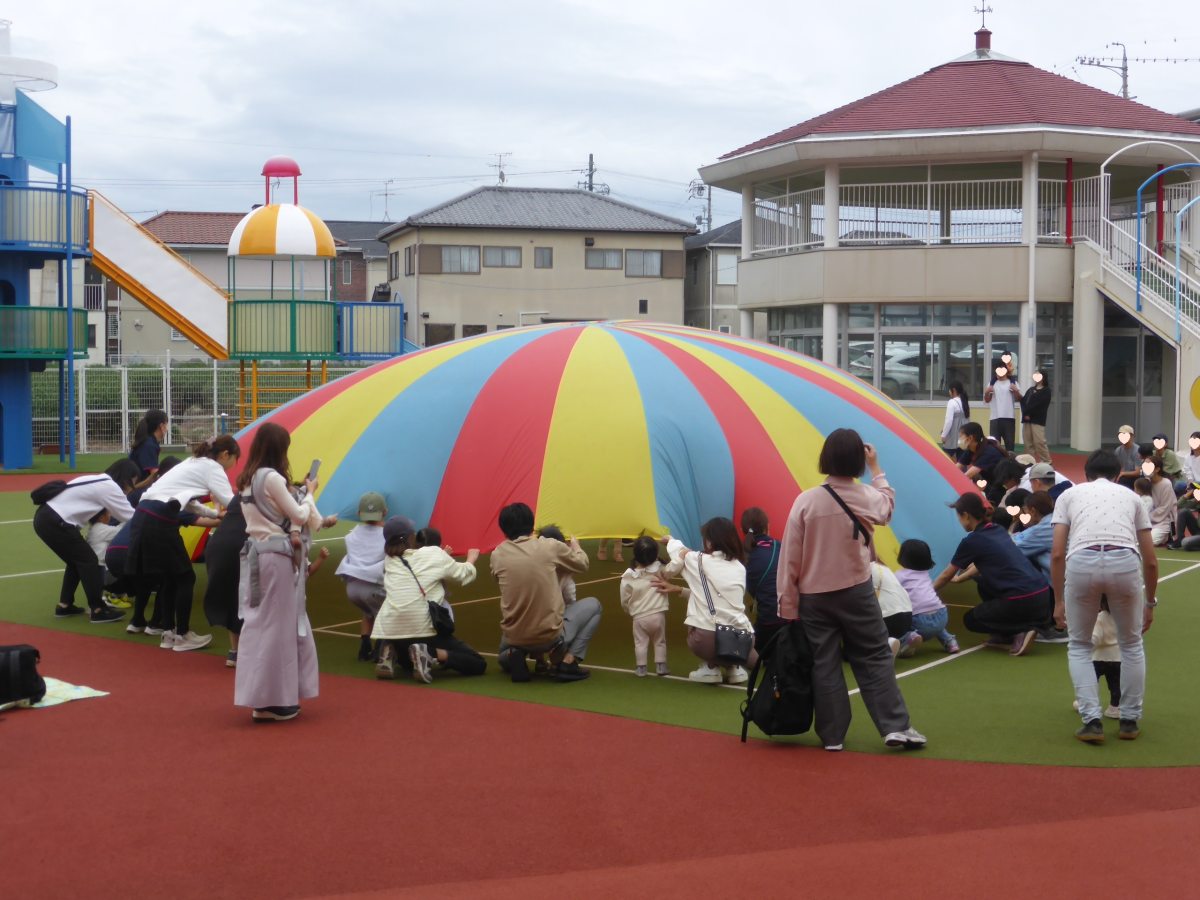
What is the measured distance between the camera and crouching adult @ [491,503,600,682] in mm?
9117

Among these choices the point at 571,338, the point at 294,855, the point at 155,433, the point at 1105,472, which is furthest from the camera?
the point at 155,433

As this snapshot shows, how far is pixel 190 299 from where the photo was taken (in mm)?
29500

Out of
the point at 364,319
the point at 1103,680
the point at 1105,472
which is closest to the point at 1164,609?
the point at 1103,680

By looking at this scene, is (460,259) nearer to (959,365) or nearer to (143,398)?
(143,398)

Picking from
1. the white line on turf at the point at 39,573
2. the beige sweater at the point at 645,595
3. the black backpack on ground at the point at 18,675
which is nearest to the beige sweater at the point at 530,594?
the beige sweater at the point at 645,595

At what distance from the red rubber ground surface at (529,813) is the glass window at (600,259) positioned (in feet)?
152

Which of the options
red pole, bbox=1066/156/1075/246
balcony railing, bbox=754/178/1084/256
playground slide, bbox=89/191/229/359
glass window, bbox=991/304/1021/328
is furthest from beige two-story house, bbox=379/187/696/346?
red pole, bbox=1066/156/1075/246

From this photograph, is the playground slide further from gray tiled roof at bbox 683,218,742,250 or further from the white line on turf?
gray tiled roof at bbox 683,218,742,250

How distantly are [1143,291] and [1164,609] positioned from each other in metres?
17.1

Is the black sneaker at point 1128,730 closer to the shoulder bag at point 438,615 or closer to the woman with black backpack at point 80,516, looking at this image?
the shoulder bag at point 438,615

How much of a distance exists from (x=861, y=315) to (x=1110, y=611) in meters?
23.0

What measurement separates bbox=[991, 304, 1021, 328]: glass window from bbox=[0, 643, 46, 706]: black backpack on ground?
24.1m

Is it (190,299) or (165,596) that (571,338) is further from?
(190,299)

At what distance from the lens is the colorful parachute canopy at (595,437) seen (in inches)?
399
